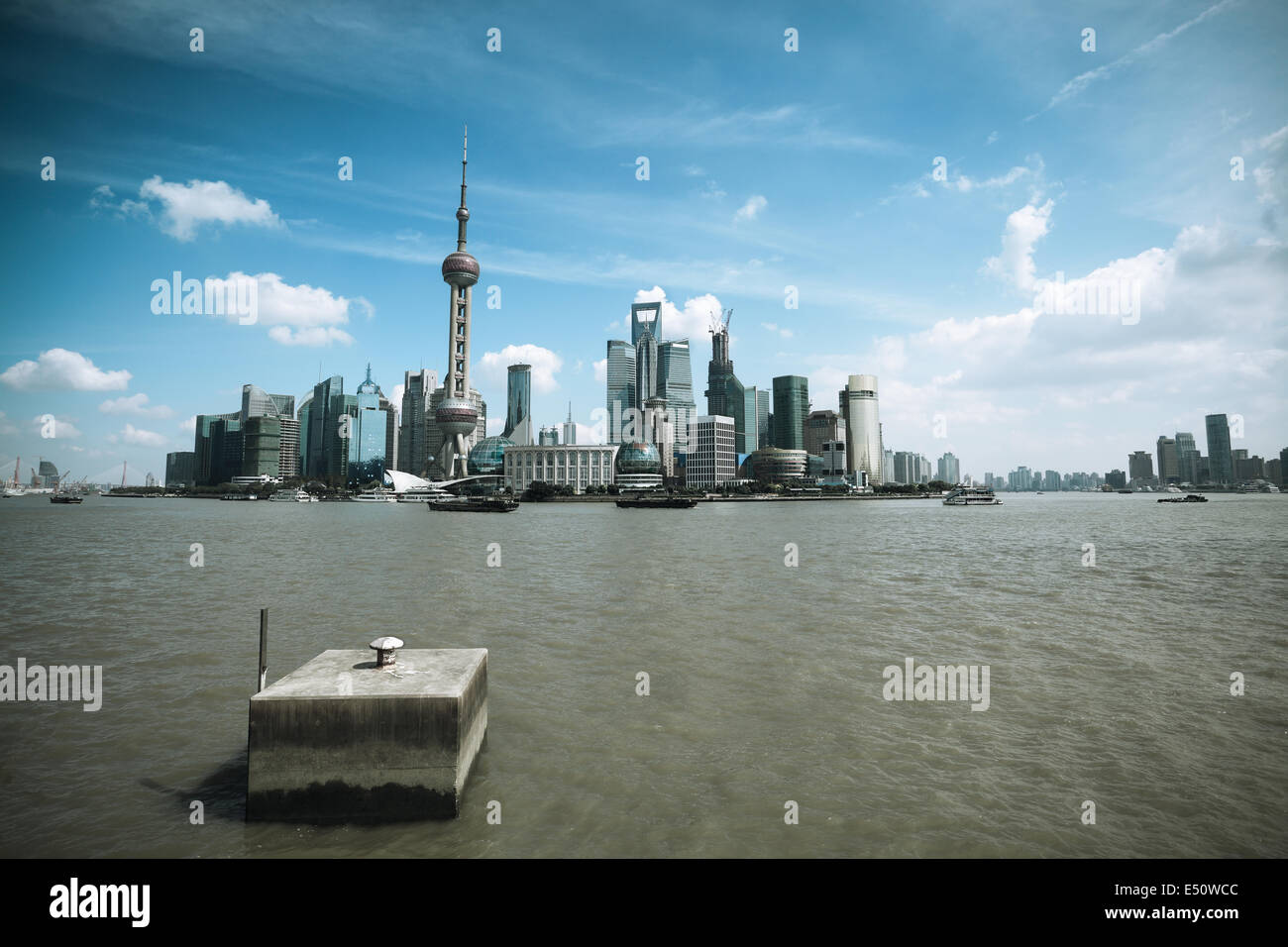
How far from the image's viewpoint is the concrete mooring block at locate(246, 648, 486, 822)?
322 inches

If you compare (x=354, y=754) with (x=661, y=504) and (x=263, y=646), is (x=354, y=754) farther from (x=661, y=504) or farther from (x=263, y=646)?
(x=661, y=504)

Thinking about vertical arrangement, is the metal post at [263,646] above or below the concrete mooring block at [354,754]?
above

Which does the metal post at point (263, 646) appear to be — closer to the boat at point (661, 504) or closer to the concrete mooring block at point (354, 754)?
the concrete mooring block at point (354, 754)

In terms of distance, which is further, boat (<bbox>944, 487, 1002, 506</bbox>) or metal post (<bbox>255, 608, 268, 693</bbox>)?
boat (<bbox>944, 487, 1002, 506</bbox>)

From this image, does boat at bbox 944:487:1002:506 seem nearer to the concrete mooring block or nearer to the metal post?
the concrete mooring block

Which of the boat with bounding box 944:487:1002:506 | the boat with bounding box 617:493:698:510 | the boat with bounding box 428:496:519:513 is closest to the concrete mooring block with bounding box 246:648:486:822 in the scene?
the boat with bounding box 428:496:519:513

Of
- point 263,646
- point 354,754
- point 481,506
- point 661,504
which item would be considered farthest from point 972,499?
point 354,754

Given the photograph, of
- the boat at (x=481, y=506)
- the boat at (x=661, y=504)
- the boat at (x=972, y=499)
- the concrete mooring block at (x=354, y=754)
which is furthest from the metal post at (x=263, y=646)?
the boat at (x=972, y=499)

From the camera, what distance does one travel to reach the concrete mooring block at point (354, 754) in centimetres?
817

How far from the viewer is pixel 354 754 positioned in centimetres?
824

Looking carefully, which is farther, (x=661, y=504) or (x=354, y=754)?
(x=661, y=504)

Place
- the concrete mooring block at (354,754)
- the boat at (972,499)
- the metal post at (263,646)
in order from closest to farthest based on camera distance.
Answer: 1. the concrete mooring block at (354,754)
2. the metal post at (263,646)
3. the boat at (972,499)
